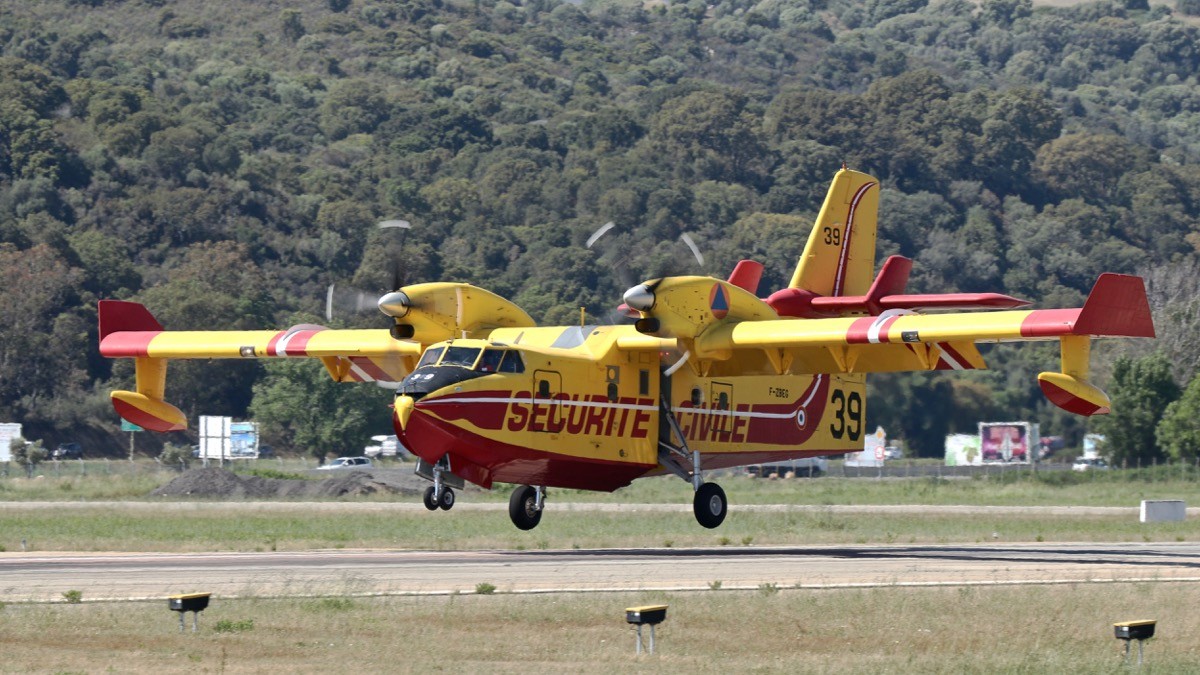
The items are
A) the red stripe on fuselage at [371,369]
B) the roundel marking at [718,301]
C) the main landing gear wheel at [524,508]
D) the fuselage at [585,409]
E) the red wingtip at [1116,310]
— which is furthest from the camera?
the red stripe on fuselage at [371,369]

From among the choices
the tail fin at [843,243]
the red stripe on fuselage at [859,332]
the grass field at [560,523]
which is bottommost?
the grass field at [560,523]

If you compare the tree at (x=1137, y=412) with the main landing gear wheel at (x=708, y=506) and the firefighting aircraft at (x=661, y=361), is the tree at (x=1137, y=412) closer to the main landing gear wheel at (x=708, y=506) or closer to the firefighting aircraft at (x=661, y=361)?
the firefighting aircraft at (x=661, y=361)

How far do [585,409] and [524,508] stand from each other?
328 centimetres

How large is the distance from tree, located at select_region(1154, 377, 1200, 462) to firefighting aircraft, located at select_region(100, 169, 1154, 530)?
3907 cm

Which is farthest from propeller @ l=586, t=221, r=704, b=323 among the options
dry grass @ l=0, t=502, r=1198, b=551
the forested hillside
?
the forested hillside

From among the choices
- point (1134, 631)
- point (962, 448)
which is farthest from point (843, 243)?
point (962, 448)

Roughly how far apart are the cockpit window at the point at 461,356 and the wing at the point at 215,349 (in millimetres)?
4031

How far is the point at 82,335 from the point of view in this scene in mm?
107938

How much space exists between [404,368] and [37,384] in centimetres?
7482

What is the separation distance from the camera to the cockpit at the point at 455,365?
31.2 metres

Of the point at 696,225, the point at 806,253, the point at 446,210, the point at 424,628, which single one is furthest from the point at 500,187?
the point at 424,628

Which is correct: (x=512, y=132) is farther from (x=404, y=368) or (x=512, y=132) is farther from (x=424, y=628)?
(x=424, y=628)

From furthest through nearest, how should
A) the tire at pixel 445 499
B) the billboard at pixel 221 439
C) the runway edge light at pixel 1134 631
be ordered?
the billboard at pixel 221 439
the tire at pixel 445 499
the runway edge light at pixel 1134 631

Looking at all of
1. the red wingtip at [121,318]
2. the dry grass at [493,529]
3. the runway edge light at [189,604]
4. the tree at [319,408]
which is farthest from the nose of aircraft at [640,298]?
the tree at [319,408]
